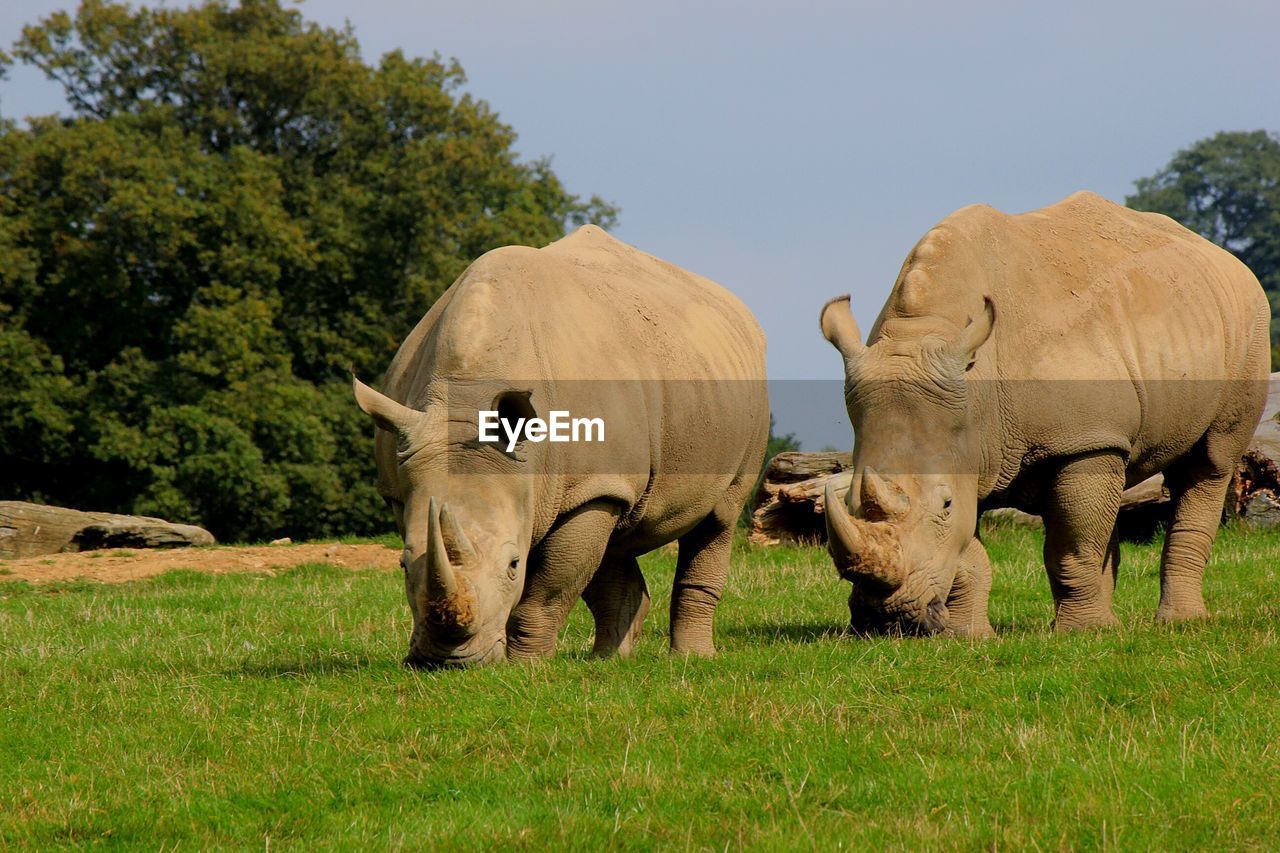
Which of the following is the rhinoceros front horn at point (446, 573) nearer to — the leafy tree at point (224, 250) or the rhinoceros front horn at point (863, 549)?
the rhinoceros front horn at point (863, 549)

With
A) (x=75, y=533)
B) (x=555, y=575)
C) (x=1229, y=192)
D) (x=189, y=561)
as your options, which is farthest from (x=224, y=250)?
(x=1229, y=192)

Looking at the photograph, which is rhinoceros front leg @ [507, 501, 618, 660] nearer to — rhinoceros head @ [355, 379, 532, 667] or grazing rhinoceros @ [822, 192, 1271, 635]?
rhinoceros head @ [355, 379, 532, 667]

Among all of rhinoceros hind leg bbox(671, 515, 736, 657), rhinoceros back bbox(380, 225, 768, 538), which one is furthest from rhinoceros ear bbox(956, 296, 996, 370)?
rhinoceros hind leg bbox(671, 515, 736, 657)

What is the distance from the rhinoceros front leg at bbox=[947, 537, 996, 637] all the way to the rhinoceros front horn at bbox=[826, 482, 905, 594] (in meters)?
1.64

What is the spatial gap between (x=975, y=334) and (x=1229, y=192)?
53.6 m

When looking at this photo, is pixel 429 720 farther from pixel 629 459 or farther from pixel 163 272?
pixel 163 272

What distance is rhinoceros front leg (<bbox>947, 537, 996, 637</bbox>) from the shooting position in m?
10.1

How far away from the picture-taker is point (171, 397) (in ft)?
96.8

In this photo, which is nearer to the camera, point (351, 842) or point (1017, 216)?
point (351, 842)

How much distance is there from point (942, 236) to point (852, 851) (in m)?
5.31

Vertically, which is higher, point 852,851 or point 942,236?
point 942,236

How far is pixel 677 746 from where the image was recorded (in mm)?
6766

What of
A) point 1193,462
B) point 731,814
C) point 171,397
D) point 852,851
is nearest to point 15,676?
point 731,814

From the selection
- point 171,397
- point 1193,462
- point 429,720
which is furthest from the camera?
point 171,397
